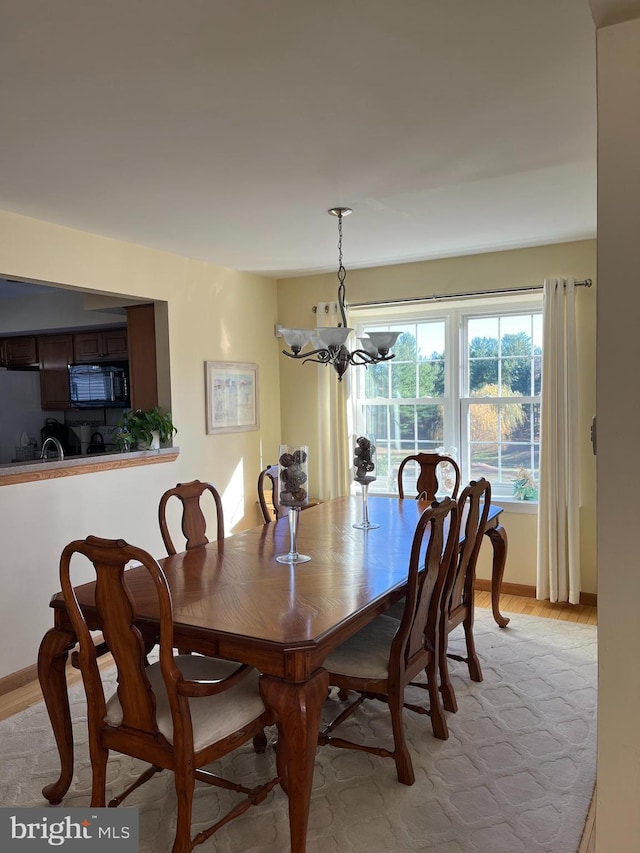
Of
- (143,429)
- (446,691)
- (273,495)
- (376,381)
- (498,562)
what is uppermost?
(376,381)

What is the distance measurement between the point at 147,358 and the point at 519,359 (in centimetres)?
278

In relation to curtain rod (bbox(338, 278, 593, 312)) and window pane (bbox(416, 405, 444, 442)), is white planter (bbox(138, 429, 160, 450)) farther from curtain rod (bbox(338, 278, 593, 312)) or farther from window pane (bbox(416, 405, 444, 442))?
window pane (bbox(416, 405, 444, 442))

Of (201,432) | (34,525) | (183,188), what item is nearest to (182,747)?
(34,525)

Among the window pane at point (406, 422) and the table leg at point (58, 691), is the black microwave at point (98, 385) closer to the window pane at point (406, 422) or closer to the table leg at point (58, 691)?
the window pane at point (406, 422)

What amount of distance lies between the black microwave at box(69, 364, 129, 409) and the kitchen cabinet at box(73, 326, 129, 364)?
10 centimetres

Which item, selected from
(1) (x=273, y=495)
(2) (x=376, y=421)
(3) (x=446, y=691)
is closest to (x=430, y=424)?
(2) (x=376, y=421)

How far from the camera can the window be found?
4805 mm

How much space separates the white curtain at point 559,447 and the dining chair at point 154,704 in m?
2.92

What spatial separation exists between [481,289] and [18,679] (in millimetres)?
3933

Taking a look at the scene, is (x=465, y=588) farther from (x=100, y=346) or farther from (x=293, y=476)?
(x=100, y=346)

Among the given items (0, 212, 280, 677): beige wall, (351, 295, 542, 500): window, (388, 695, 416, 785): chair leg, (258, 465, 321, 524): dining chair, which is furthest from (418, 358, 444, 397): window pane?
(388, 695, 416, 785): chair leg

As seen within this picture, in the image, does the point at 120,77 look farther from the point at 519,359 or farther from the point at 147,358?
the point at 519,359

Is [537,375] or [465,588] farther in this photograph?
[537,375]

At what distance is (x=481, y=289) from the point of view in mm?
4723
